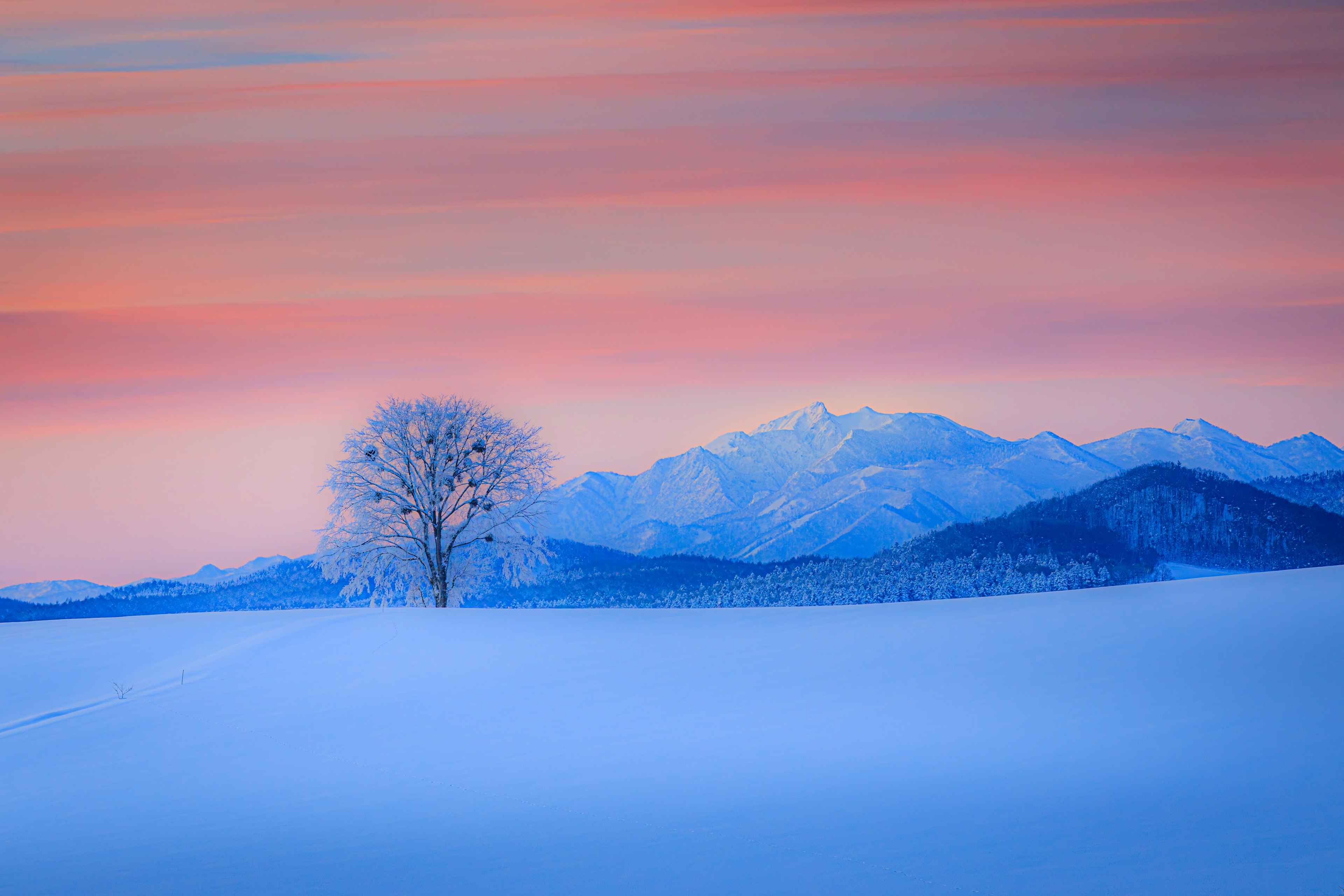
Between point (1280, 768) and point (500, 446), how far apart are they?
21607 millimetres

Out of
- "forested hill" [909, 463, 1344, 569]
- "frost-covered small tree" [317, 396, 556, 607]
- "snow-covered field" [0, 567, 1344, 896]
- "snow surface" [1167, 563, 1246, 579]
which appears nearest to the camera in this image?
"snow-covered field" [0, 567, 1344, 896]

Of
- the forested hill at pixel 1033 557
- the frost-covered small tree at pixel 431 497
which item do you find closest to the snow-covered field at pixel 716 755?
the frost-covered small tree at pixel 431 497

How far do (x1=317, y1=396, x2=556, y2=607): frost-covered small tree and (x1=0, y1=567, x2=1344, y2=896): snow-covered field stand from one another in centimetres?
955

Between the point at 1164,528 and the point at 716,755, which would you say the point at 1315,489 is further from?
the point at 716,755

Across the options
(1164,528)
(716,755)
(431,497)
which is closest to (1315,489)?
(1164,528)

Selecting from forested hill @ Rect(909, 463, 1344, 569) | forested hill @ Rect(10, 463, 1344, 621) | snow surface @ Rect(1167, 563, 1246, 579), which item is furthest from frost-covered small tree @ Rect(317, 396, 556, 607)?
snow surface @ Rect(1167, 563, 1246, 579)

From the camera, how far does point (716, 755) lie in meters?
9.54

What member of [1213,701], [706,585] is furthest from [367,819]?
[706,585]

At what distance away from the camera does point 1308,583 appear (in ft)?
51.4

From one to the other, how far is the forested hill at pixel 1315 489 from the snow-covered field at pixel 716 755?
11410 cm

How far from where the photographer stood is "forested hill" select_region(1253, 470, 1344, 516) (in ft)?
368

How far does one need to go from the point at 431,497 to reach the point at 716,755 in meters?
18.9

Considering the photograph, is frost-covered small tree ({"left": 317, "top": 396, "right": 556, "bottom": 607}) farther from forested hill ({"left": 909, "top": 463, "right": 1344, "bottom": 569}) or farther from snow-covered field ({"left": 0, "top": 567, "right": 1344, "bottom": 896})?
forested hill ({"left": 909, "top": 463, "right": 1344, "bottom": 569})

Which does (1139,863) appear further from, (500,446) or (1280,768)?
(500,446)
